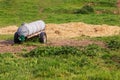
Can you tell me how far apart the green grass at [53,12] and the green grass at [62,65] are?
51.2 ft

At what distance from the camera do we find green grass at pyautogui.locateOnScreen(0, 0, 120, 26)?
33.9 m

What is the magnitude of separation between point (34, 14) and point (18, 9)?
308cm

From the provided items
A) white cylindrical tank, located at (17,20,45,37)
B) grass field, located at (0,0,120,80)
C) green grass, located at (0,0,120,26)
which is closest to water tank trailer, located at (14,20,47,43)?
white cylindrical tank, located at (17,20,45,37)

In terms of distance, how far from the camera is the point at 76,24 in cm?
2966

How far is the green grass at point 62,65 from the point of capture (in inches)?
490

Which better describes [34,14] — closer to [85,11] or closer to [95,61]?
[85,11]

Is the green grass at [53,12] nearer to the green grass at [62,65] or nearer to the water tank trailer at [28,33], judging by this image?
the water tank trailer at [28,33]

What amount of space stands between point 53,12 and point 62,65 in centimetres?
2653

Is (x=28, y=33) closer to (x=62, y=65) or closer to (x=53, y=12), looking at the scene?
(x=62, y=65)

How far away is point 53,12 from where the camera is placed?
40.2 meters

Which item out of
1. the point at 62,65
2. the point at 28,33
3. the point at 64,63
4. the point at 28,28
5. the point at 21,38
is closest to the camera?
the point at 62,65

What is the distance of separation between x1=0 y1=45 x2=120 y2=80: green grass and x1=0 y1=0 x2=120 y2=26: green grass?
1560cm


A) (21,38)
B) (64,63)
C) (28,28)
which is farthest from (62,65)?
(28,28)

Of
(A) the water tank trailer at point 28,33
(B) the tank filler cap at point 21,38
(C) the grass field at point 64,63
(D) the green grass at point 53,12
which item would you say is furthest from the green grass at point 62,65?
(D) the green grass at point 53,12
